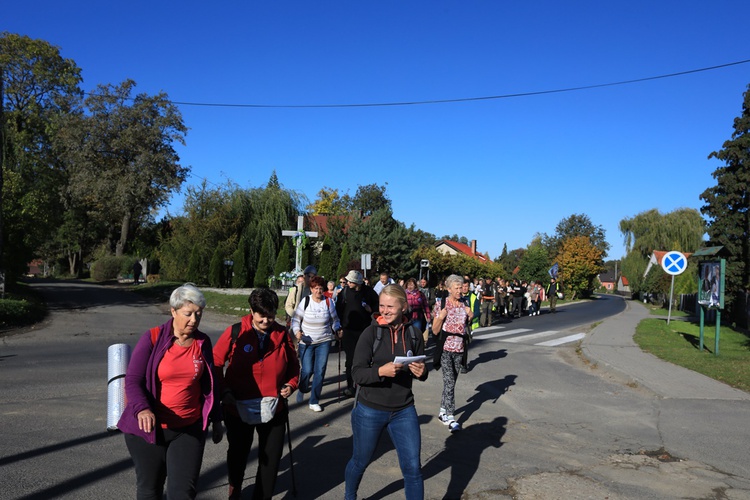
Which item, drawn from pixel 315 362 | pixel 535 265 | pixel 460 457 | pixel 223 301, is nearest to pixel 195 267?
pixel 223 301

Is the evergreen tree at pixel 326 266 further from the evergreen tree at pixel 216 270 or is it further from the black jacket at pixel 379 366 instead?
the black jacket at pixel 379 366

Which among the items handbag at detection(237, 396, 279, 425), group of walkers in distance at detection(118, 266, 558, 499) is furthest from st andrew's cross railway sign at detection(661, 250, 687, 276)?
handbag at detection(237, 396, 279, 425)

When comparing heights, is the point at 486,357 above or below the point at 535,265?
below

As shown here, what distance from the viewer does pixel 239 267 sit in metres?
34.3

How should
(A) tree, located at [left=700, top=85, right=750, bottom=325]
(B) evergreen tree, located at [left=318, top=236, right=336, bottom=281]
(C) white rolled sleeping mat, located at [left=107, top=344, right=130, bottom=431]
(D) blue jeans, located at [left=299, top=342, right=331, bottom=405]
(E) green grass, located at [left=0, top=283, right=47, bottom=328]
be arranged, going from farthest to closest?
(B) evergreen tree, located at [left=318, top=236, right=336, bottom=281], (A) tree, located at [left=700, top=85, right=750, bottom=325], (E) green grass, located at [left=0, top=283, right=47, bottom=328], (D) blue jeans, located at [left=299, top=342, right=331, bottom=405], (C) white rolled sleeping mat, located at [left=107, top=344, right=130, bottom=431]

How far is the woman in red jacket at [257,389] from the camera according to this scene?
419cm

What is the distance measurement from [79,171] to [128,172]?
3315 millimetres

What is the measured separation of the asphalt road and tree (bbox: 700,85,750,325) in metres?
18.3

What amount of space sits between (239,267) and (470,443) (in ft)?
95.2

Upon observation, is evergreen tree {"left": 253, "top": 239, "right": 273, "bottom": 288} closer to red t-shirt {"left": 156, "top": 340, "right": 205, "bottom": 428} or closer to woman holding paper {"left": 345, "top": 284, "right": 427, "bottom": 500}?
woman holding paper {"left": 345, "top": 284, "right": 427, "bottom": 500}

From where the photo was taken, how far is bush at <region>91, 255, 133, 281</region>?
47469mm

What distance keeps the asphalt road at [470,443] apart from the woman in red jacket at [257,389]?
702 millimetres

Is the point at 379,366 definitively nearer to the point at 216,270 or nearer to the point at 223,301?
the point at 223,301

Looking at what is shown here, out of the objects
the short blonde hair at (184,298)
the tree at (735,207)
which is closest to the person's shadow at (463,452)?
the short blonde hair at (184,298)
